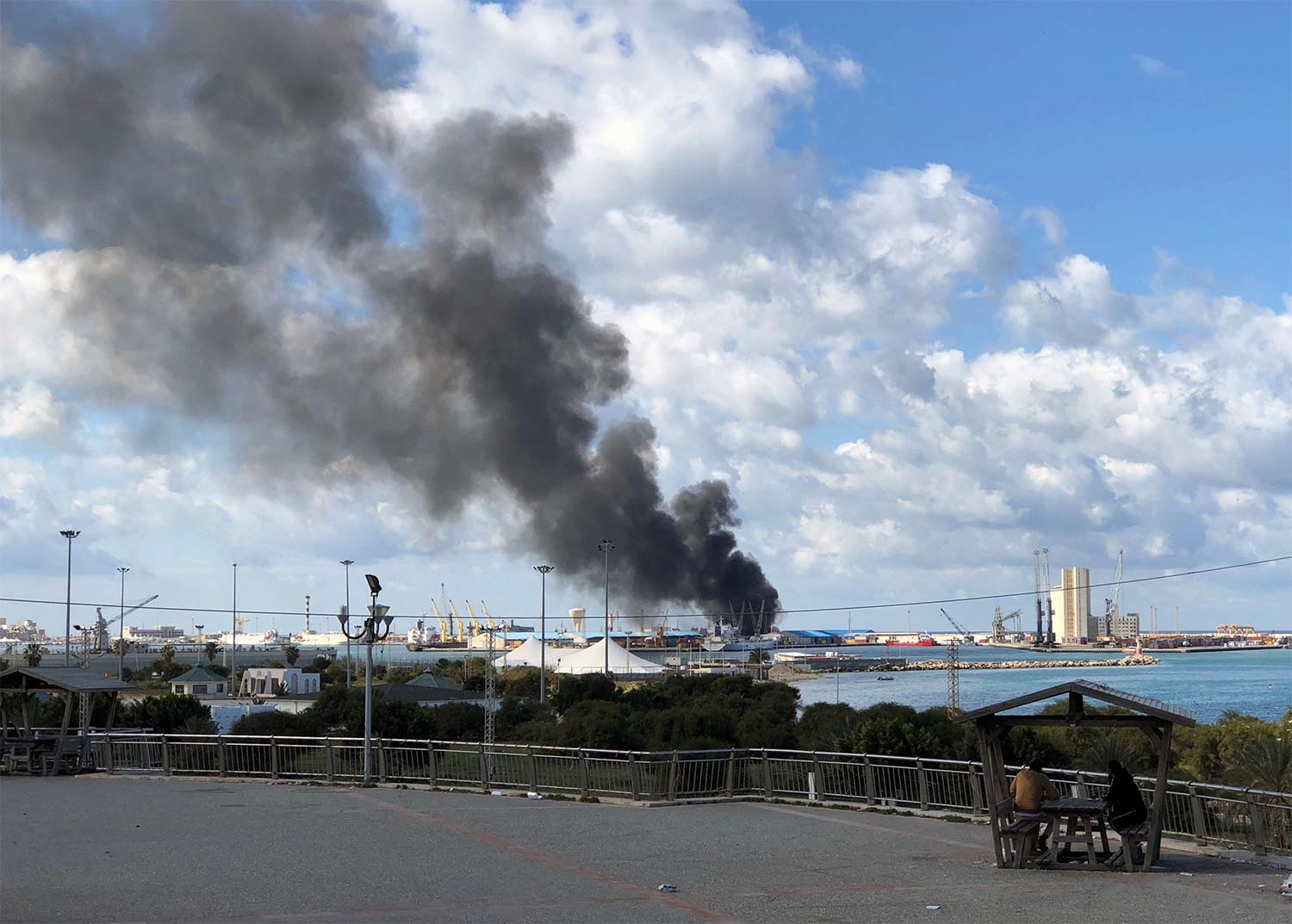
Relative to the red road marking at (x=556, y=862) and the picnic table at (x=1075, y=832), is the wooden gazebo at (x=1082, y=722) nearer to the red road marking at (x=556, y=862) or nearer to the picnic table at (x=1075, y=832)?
the picnic table at (x=1075, y=832)

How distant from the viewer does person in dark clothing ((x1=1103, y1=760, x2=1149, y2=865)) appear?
12891mm

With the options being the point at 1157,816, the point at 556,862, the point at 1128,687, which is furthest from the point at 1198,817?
the point at 1128,687

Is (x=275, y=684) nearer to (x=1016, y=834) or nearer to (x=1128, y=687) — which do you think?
(x=1016, y=834)

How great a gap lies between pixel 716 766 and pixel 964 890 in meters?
8.93

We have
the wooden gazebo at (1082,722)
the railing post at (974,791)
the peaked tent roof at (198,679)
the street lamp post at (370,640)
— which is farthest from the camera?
the peaked tent roof at (198,679)

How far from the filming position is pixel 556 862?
523 inches

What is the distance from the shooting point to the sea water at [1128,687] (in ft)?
324

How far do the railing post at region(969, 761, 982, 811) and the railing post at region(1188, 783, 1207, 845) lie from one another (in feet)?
9.19

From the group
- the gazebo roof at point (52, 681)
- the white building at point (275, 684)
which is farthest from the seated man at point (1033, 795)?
the white building at point (275, 684)

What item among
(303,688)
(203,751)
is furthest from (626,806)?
(303,688)

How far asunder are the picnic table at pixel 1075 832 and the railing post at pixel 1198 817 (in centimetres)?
160

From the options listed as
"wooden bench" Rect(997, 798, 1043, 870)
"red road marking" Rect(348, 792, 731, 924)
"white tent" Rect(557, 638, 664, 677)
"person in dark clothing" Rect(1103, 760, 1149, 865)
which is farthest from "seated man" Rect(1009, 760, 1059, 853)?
"white tent" Rect(557, 638, 664, 677)

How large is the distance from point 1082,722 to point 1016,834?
1.63 metres

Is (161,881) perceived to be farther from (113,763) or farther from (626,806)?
(113,763)
